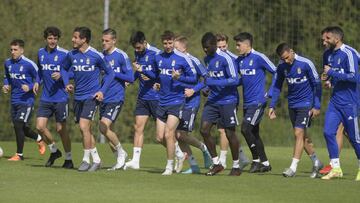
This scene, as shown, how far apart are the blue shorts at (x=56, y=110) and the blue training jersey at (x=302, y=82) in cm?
388

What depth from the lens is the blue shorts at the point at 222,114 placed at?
17734mm

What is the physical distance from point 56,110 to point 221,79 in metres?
3.21

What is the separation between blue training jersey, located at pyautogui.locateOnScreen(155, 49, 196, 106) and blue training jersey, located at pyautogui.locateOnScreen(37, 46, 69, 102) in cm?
205

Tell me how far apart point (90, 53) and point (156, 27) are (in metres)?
11.5

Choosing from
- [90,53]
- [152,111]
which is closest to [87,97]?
[90,53]

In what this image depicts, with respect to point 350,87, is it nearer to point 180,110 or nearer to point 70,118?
point 180,110

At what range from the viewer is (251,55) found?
1891cm

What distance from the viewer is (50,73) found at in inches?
764

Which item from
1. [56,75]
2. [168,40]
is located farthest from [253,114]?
[56,75]

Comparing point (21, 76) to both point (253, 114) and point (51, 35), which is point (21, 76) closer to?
point (51, 35)

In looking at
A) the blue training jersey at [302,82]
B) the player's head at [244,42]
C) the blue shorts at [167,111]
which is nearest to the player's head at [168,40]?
the blue shorts at [167,111]

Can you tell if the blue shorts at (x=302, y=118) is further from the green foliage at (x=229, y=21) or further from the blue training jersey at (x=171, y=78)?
the green foliage at (x=229, y=21)

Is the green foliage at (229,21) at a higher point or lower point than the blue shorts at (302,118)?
higher

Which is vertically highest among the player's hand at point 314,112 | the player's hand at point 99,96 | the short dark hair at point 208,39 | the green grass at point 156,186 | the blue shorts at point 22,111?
the short dark hair at point 208,39
